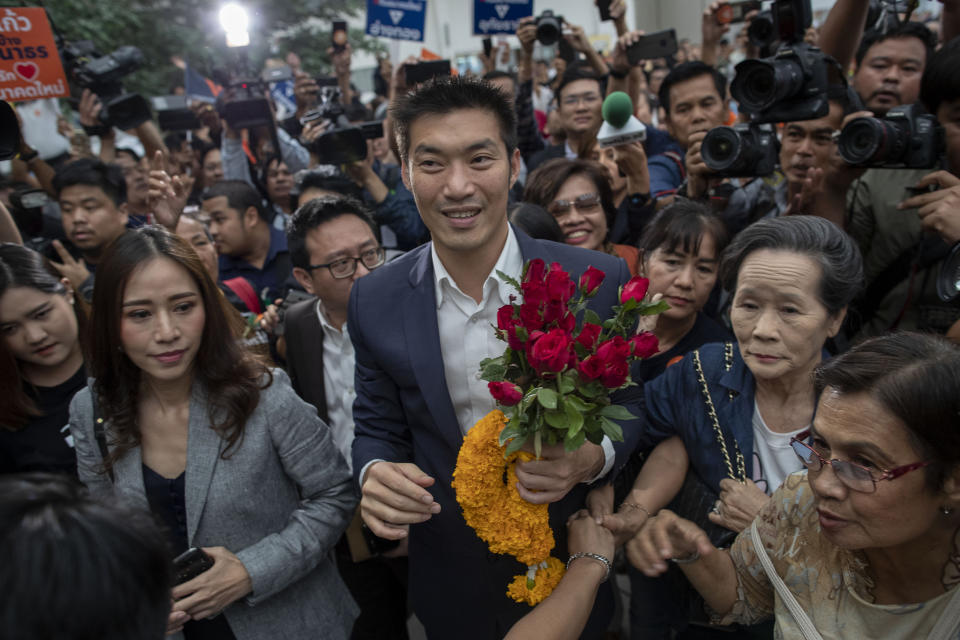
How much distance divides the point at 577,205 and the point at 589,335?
6.13ft

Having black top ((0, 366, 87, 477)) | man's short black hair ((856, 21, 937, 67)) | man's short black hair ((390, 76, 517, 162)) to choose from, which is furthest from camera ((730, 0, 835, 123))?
black top ((0, 366, 87, 477))

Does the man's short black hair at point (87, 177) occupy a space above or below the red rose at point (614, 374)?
above

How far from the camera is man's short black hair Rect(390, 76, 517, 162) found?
1.78m

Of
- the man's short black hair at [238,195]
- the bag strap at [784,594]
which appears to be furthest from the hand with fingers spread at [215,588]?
the man's short black hair at [238,195]

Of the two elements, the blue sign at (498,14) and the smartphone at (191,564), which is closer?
the smartphone at (191,564)

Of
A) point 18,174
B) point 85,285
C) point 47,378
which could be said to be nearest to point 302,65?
point 18,174

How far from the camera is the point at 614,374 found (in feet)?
4.39

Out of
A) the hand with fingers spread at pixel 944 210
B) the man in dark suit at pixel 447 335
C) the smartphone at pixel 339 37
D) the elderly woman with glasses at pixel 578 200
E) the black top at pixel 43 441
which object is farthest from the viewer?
the smartphone at pixel 339 37

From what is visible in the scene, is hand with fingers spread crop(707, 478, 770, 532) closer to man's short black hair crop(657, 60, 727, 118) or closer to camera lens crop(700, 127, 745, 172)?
camera lens crop(700, 127, 745, 172)

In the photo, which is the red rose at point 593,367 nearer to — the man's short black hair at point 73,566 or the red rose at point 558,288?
the red rose at point 558,288

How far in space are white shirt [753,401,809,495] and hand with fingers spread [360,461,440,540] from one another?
1.04 metres

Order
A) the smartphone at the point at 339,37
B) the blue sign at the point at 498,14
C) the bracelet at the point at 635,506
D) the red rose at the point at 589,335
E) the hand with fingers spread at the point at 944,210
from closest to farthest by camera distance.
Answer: the red rose at the point at 589,335 < the bracelet at the point at 635,506 < the hand with fingers spread at the point at 944,210 < the blue sign at the point at 498,14 < the smartphone at the point at 339,37

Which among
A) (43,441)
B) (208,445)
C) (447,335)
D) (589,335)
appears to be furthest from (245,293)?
(589,335)

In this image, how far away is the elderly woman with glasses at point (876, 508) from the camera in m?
1.30
